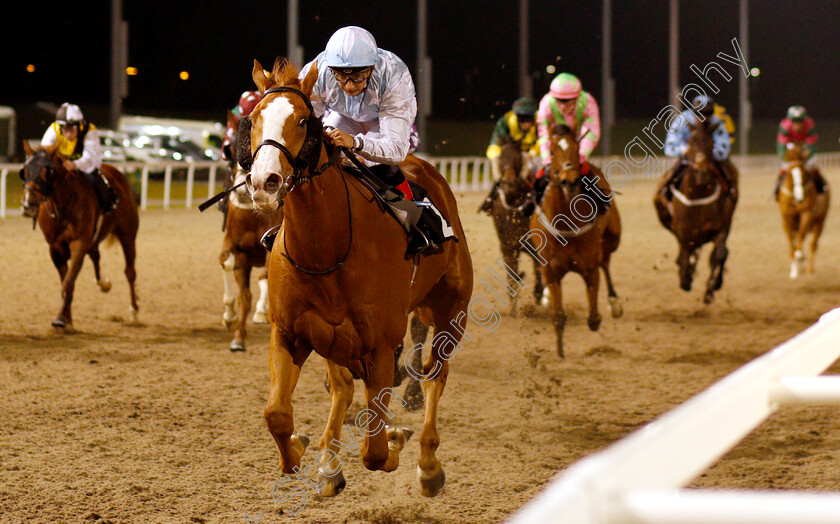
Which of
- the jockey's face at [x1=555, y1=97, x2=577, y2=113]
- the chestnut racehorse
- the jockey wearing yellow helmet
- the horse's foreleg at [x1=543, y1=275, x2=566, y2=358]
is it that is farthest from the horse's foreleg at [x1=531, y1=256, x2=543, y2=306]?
the chestnut racehorse

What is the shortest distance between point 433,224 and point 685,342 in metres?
4.63

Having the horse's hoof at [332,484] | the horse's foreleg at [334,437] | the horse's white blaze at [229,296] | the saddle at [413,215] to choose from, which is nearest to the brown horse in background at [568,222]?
the horse's white blaze at [229,296]

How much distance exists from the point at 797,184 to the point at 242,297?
8035 mm

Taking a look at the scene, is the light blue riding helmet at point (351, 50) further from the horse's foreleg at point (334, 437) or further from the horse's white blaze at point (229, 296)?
the horse's white blaze at point (229, 296)

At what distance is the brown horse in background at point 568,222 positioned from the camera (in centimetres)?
793

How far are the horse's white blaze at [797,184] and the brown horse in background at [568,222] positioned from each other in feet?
17.5

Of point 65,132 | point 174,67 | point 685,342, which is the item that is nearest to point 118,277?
point 65,132

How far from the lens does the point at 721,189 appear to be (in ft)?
32.9

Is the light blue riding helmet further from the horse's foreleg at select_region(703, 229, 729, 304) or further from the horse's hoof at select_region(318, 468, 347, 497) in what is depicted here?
the horse's foreleg at select_region(703, 229, 729, 304)

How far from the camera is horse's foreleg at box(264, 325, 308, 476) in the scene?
12.5 feet

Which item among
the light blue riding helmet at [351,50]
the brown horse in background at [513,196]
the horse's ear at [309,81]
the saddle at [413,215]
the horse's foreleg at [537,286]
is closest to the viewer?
the horse's ear at [309,81]

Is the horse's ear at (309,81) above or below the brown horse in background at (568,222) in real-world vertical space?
above

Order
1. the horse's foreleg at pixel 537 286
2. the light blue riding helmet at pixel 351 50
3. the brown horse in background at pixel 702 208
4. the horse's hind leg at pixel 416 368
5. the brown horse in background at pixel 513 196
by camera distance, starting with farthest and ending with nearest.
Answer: the brown horse in background at pixel 702 208, the horse's foreleg at pixel 537 286, the brown horse in background at pixel 513 196, the horse's hind leg at pixel 416 368, the light blue riding helmet at pixel 351 50

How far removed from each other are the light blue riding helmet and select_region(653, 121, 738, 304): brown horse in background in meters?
6.60
